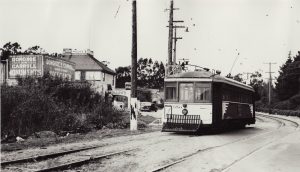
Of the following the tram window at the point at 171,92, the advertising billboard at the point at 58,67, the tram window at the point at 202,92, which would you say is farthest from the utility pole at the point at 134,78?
the advertising billboard at the point at 58,67

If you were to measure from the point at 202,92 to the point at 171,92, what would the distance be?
54.8 inches

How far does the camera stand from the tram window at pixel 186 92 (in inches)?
780

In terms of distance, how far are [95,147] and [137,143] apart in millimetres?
2022

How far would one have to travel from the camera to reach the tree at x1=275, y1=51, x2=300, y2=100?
268ft

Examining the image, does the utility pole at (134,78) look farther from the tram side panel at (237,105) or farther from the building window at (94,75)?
A: the building window at (94,75)

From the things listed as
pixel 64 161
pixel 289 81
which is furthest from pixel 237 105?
pixel 289 81

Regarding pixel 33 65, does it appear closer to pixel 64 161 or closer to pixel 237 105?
pixel 237 105

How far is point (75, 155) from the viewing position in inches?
478

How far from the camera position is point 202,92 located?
64.8ft

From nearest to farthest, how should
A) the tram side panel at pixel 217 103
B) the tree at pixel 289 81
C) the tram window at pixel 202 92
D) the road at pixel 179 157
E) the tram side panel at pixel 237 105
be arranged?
the road at pixel 179 157 → the tram window at pixel 202 92 → the tram side panel at pixel 217 103 → the tram side panel at pixel 237 105 → the tree at pixel 289 81

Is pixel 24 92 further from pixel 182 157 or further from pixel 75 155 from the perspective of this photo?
pixel 182 157

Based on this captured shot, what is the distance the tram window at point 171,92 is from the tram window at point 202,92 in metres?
0.97

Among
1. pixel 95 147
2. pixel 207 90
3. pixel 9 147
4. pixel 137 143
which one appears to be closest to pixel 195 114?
pixel 207 90

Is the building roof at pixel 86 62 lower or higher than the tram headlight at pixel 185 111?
higher
